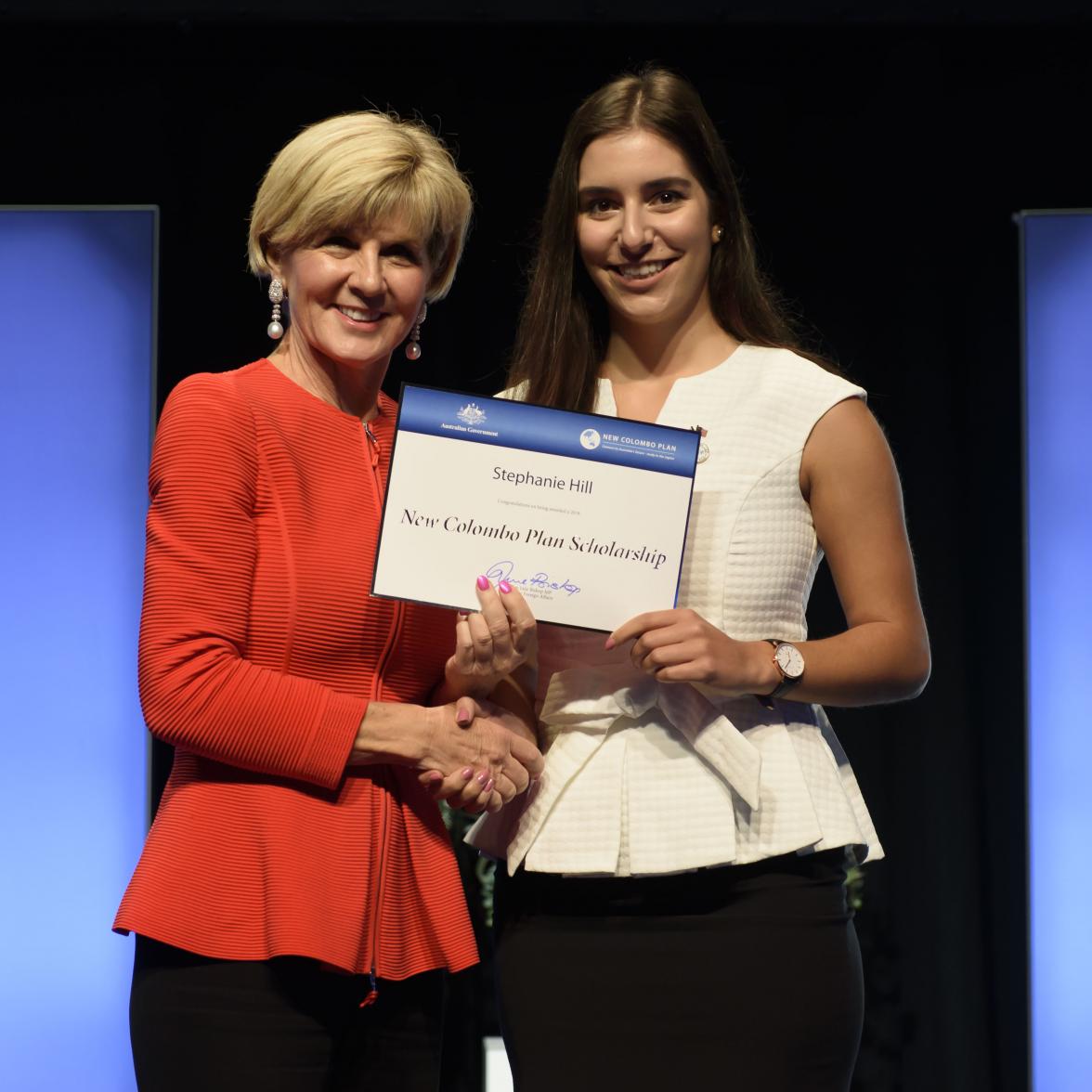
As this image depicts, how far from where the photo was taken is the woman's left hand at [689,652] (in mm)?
1519

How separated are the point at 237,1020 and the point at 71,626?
2.15m

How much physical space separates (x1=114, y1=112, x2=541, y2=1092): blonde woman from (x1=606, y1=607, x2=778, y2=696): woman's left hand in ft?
0.42

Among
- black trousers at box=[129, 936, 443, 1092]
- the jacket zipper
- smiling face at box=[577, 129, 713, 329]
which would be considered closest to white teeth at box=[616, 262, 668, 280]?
smiling face at box=[577, 129, 713, 329]

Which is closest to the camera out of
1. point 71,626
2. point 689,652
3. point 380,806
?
point 689,652

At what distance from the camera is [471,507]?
Result: 157 cm

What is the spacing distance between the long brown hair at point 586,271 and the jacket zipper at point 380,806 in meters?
0.24

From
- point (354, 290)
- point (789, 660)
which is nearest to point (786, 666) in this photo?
point (789, 660)

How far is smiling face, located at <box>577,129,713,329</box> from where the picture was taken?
5.72ft

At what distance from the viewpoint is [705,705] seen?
163 centimetres

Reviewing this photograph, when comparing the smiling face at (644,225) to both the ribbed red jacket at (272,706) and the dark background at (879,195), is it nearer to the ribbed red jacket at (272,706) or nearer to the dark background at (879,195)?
the ribbed red jacket at (272,706)

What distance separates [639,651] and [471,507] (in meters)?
0.24
